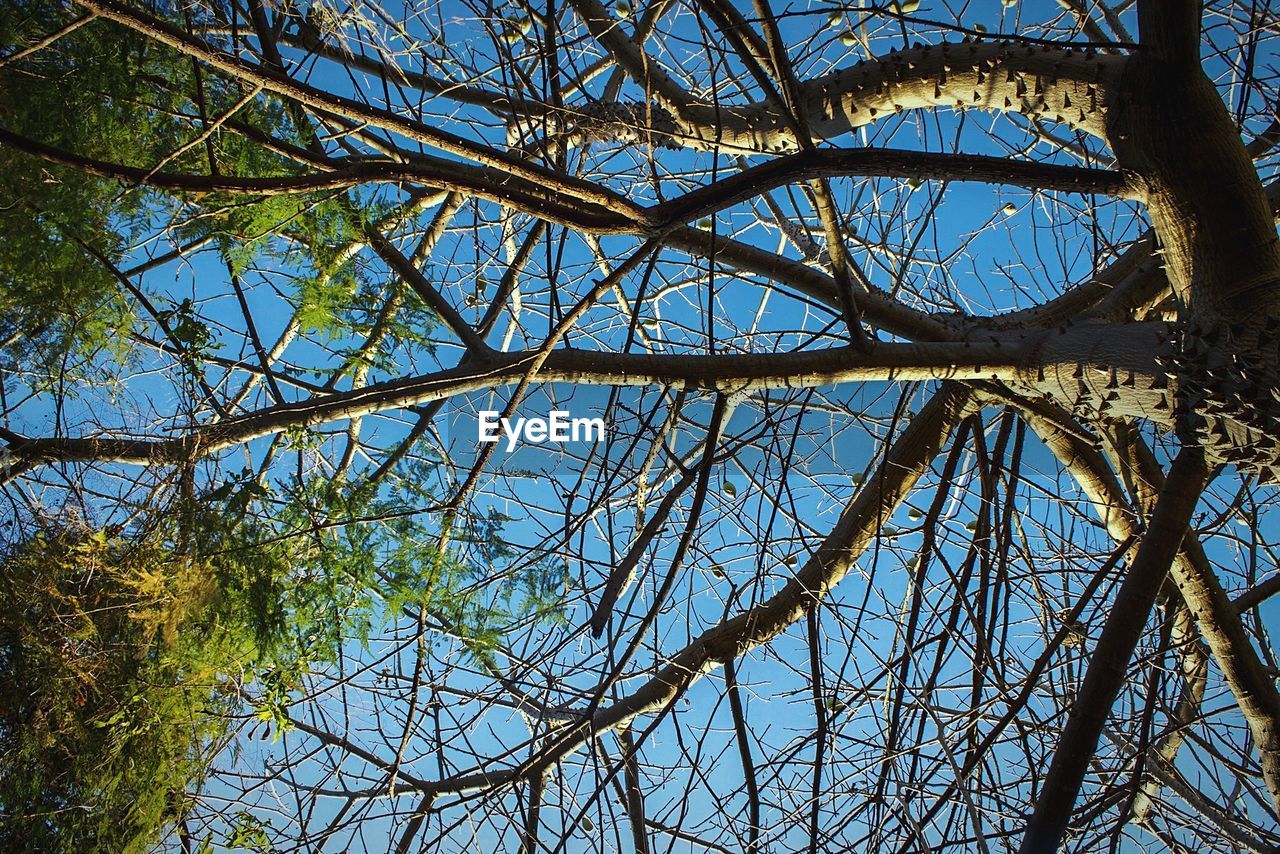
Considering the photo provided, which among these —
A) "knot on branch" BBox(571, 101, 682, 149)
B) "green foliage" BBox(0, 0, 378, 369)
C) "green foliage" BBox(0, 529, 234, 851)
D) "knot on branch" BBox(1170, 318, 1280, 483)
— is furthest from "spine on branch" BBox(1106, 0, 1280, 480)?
"green foliage" BBox(0, 529, 234, 851)

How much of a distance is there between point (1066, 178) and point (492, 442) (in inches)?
43.9

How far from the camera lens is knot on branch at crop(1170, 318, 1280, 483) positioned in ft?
3.64

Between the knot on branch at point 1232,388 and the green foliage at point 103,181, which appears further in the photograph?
the green foliage at point 103,181

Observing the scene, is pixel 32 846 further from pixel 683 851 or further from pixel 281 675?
pixel 683 851

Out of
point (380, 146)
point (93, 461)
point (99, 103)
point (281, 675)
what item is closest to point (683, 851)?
point (281, 675)

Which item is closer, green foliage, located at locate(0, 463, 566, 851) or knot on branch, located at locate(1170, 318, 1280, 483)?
knot on branch, located at locate(1170, 318, 1280, 483)

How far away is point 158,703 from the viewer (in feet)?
4.64

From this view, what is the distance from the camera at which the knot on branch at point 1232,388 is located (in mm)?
1110

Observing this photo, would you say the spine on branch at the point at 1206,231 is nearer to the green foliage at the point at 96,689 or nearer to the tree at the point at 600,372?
the tree at the point at 600,372

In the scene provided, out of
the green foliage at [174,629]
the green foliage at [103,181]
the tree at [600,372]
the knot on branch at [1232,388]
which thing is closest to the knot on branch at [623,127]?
the tree at [600,372]

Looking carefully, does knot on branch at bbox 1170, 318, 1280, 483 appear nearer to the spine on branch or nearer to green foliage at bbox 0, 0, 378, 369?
the spine on branch

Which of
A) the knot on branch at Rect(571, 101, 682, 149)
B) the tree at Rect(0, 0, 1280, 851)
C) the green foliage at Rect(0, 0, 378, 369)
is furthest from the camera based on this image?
the knot on branch at Rect(571, 101, 682, 149)

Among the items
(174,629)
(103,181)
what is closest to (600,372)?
(174,629)

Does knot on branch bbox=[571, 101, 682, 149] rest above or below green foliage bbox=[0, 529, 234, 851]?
above
